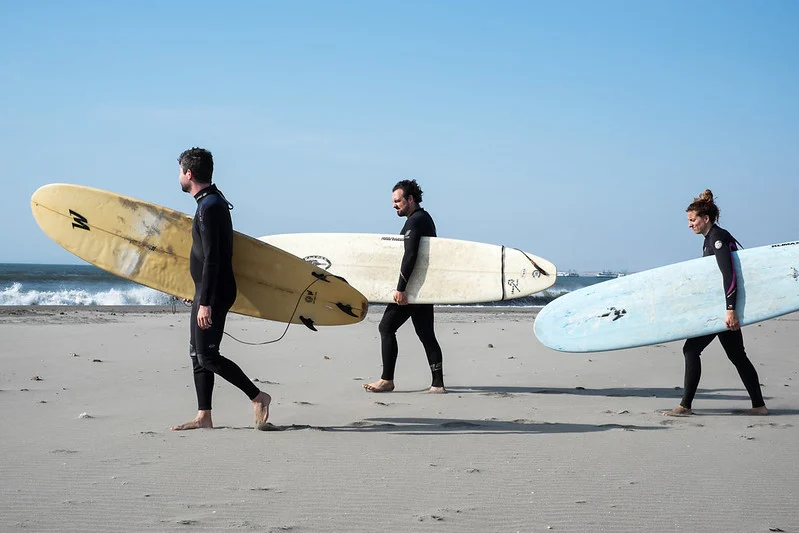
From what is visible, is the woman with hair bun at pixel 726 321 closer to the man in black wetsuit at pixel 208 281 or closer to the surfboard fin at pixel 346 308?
the surfboard fin at pixel 346 308

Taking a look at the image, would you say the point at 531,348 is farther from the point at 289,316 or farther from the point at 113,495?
the point at 113,495

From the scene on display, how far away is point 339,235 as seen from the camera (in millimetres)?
7652

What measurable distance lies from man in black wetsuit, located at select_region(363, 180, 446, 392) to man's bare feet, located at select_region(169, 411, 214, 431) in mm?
1977

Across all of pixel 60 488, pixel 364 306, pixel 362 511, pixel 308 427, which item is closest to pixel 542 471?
pixel 362 511

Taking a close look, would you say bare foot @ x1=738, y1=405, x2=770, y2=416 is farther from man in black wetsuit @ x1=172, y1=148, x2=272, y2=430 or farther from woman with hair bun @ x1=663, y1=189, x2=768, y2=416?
man in black wetsuit @ x1=172, y1=148, x2=272, y2=430

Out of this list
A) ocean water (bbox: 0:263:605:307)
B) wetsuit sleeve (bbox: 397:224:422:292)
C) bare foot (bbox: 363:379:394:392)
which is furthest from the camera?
ocean water (bbox: 0:263:605:307)

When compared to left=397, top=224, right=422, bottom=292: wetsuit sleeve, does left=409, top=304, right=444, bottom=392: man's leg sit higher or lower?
lower

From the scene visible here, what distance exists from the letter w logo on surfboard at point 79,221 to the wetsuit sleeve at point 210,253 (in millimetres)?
1727

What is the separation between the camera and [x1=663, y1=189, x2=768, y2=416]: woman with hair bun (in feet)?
17.5

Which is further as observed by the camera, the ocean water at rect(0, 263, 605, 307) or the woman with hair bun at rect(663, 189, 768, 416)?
the ocean water at rect(0, 263, 605, 307)

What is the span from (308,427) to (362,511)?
178 centimetres

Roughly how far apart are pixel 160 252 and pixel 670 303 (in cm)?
372

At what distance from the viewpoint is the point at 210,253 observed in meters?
4.38

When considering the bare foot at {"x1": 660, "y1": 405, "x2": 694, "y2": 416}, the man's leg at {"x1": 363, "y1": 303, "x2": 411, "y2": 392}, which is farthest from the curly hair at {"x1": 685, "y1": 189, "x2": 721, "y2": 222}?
the man's leg at {"x1": 363, "y1": 303, "x2": 411, "y2": 392}
